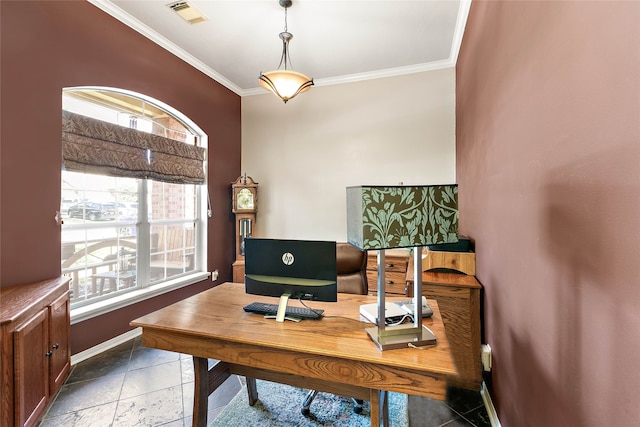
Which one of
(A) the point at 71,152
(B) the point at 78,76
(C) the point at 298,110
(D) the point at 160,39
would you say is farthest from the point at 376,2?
(A) the point at 71,152

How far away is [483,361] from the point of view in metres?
2.10

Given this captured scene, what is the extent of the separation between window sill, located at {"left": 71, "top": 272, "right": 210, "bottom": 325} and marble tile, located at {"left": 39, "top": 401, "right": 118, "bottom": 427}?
81 centimetres

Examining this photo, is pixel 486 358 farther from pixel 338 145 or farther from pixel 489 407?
pixel 338 145

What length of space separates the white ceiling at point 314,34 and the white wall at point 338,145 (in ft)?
0.98

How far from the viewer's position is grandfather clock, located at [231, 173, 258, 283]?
13.7 ft

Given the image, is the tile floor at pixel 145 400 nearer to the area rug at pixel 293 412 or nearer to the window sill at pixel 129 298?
the area rug at pixel 293 412

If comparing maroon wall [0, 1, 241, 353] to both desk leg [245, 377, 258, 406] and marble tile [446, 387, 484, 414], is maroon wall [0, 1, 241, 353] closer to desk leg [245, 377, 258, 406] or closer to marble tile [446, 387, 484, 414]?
desk leg [245, 377, 258, 406]

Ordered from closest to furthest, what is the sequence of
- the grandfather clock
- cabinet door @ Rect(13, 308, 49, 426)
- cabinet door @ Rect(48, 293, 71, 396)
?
cabinet door @ Rect(13, 308, 49, 426)
cabinet door @ Rect(48, 293, 71, 396)
the grandfather clock

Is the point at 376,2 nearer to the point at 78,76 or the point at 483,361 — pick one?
the point at 78,76

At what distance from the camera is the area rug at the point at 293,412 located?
72.7 inches

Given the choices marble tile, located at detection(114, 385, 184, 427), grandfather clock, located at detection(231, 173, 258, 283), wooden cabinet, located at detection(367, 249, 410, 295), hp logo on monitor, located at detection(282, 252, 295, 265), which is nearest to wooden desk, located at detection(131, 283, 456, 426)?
hp logo on monitor, located at detection(282, 252, 295, 265)

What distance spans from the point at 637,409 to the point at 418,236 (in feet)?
2.17

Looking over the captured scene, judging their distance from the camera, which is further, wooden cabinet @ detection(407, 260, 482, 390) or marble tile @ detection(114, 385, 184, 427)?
wooden cabinet @ detection(407, 260, 482, 390)

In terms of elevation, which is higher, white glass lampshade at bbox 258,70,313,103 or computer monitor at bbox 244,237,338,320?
white glass lampshade at bbox 258,70,313,103
